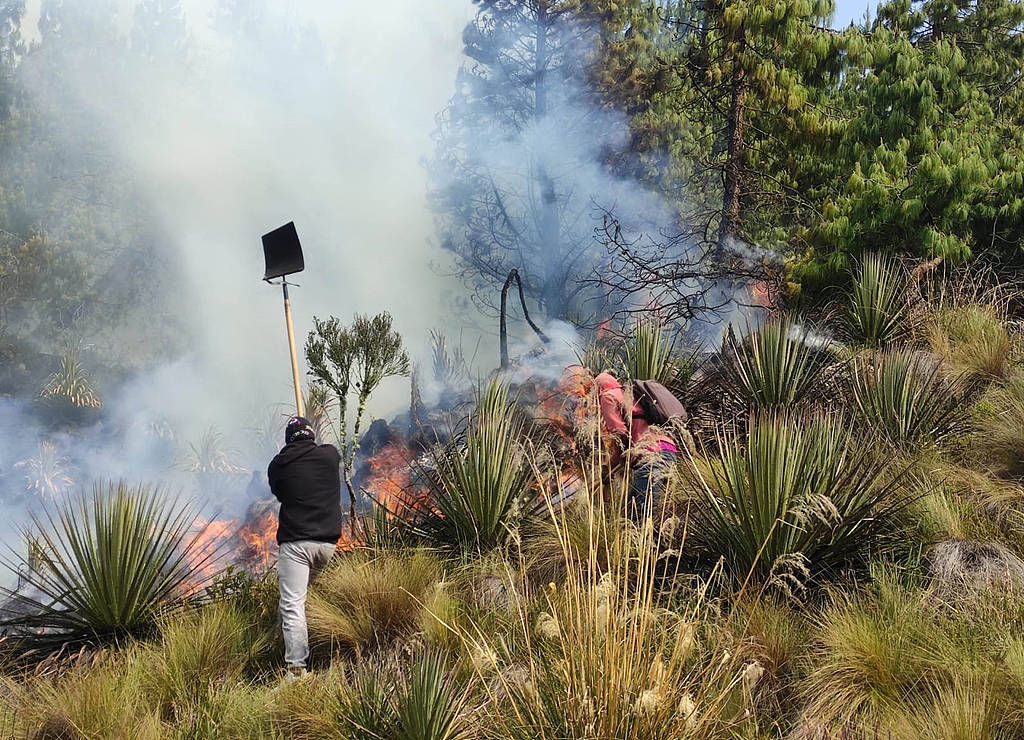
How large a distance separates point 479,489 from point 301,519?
3.67 feet

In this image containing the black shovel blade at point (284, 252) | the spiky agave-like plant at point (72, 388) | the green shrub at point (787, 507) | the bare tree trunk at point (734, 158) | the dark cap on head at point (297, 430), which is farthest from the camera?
the spiky agave-like plant at point (72, 388)

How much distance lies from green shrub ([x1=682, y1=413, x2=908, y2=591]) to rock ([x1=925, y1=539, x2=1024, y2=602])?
1.04 ft

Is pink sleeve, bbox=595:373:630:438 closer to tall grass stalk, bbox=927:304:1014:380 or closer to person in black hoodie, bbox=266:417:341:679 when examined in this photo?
person in black hoodie, bbox=266:417:341:679

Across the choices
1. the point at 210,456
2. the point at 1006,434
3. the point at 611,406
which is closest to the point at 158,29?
the point at 210,456

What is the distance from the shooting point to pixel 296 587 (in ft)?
15.8

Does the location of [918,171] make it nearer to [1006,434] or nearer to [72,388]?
[1006,434]

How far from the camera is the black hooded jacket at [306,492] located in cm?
492

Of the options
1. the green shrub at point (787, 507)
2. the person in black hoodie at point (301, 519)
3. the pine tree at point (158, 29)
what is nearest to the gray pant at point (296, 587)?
the person in black hoodie at point (301, 519)

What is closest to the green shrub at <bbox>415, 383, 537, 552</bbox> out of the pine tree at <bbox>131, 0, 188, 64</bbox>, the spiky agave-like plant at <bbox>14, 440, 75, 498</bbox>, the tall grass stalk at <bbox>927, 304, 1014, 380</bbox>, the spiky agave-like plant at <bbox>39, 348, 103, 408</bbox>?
the tall grass stalk at <bbox>927, 304, 1014, 380</bbox>

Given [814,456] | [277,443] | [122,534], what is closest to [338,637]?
[122,534]

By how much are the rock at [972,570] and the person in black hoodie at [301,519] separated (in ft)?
9.95

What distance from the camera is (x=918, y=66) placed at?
9508mm

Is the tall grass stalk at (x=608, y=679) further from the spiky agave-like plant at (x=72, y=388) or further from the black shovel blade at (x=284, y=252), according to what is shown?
the spiky agave-like plant at (x=72, y=388)

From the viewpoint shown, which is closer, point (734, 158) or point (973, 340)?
point (973, 340)
